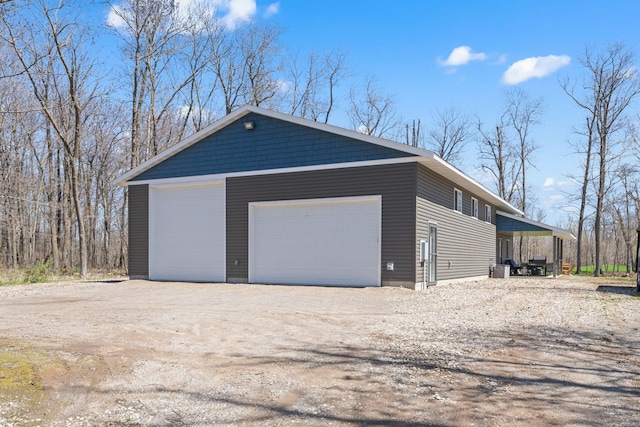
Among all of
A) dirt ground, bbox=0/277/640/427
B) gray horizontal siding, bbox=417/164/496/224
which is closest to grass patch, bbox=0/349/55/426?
dirt ground, bbox=0/277/640/427

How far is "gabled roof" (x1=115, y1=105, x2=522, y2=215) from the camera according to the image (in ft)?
42.9

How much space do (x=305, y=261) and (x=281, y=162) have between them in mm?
2926

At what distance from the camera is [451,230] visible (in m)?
16.7

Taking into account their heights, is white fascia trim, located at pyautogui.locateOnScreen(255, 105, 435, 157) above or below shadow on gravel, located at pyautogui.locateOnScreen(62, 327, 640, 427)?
above

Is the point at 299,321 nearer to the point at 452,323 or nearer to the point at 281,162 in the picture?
the point at 452,323

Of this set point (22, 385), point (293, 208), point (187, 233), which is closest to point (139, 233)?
point (187, 233)

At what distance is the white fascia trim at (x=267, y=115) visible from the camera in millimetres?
13047

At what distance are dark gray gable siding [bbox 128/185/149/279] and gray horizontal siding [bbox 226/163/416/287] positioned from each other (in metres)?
3.23

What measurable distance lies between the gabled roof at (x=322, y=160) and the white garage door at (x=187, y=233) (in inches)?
29.1

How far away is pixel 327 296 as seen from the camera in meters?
11.4

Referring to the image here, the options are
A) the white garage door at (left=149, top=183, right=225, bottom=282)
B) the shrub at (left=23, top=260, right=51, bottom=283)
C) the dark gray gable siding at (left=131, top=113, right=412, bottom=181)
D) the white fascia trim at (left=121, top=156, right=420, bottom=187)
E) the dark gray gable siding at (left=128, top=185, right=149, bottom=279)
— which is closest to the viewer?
the white fascia trim at (left=121, top=156, right=420, bottom=187)

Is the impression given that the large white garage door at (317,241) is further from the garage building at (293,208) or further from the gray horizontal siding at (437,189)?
the gray horizontal siding at (437,189)

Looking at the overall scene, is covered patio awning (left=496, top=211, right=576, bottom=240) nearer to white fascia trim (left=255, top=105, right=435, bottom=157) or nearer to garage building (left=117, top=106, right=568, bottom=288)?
garage building (left=117, top=106, right=568, bottom=288)

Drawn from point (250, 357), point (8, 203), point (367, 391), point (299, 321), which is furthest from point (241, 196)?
point (8, 203)
